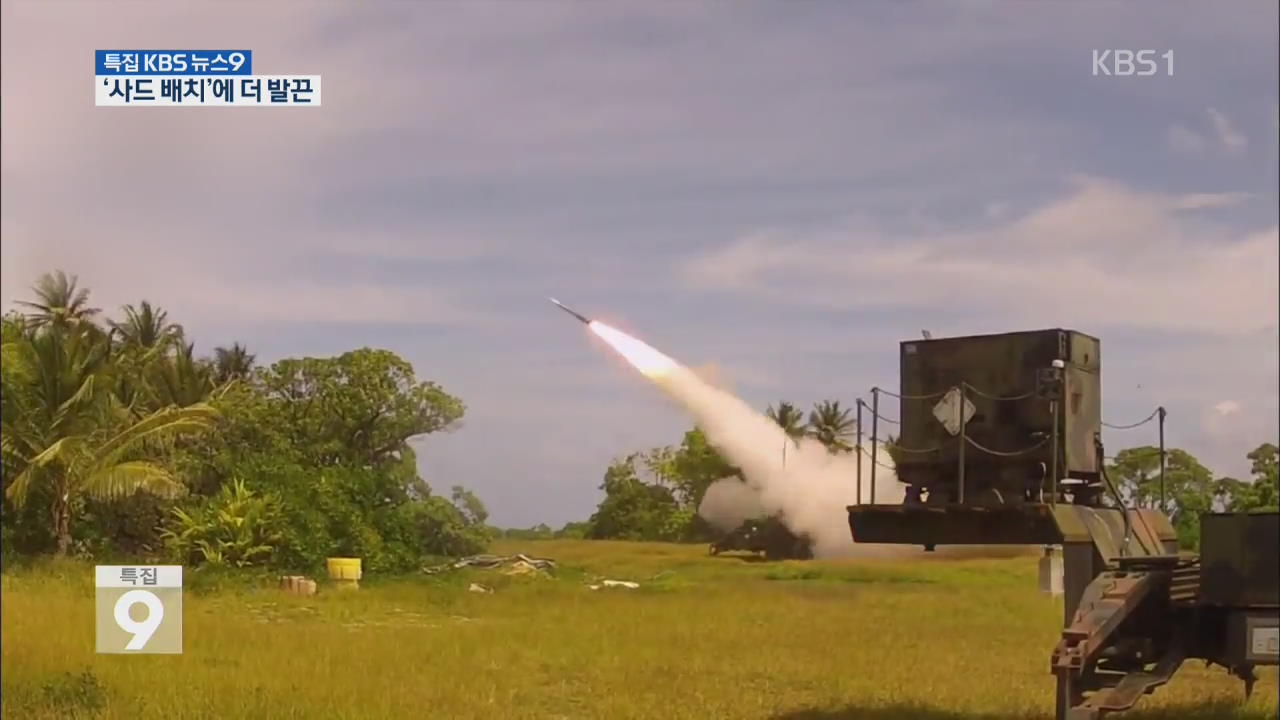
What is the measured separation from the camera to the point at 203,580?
50.4 feet

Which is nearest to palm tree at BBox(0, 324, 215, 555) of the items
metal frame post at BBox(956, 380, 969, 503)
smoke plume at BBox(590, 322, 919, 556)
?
smoke plume at BBox(590, 322, 919, 556)

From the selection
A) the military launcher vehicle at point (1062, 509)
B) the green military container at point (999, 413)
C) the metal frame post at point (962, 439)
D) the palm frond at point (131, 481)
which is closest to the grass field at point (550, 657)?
the palm frond at point (131, 481)

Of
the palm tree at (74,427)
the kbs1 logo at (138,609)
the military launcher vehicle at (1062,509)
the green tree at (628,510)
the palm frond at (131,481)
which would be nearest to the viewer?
the military launcher vehicle at (1062,509)

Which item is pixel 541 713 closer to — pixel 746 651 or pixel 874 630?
pixel 746 651

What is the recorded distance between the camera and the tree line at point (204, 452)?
15.6 meters

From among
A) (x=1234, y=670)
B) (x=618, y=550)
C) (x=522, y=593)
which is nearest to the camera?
(x=1234, y=670)

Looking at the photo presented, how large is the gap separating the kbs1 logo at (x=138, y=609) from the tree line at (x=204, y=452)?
0.87 meters

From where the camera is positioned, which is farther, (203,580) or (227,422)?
(227,422)

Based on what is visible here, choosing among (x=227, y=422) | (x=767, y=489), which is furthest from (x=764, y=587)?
(x=227, y=422)

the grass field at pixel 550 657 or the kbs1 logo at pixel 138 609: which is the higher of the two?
the kbs1 logo at pixel 138 609

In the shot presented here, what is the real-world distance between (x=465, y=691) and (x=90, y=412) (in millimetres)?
7451

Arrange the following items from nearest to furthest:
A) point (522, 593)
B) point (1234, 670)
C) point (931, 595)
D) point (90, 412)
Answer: point (1234, 670)
point (90, 412)
point (522, 593)
point (931, 595)

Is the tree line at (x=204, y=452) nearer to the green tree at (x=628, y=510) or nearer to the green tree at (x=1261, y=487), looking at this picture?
the green tree at (x=628, y=510)

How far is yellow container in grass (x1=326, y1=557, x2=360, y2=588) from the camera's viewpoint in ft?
54.6
